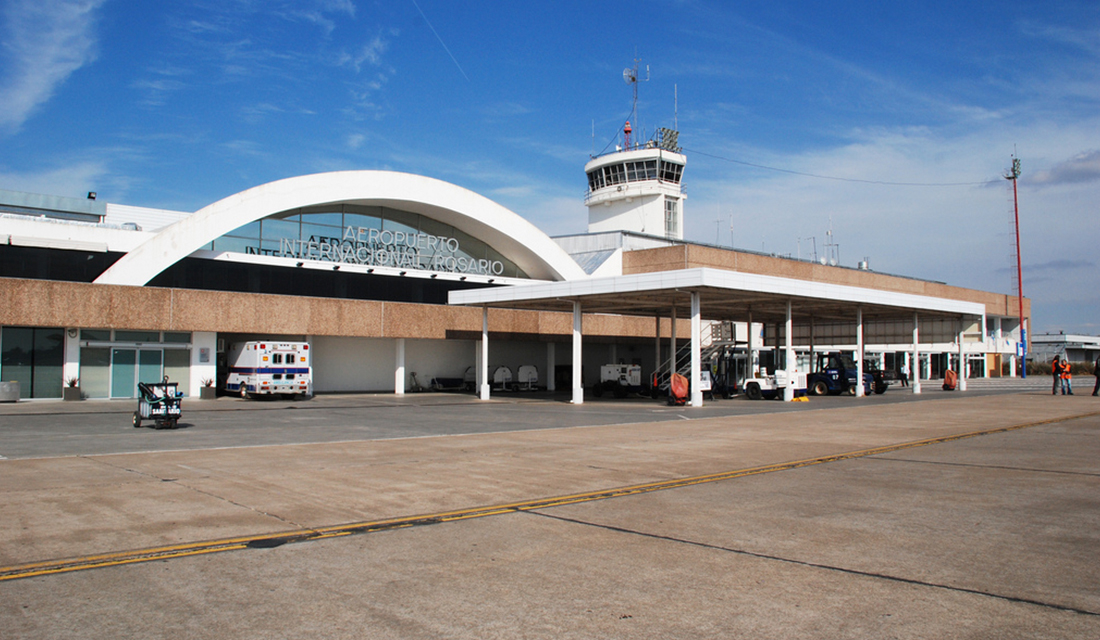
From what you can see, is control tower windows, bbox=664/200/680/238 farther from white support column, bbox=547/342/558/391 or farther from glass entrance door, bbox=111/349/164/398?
glass entrance door, bbox=111/349/164/398

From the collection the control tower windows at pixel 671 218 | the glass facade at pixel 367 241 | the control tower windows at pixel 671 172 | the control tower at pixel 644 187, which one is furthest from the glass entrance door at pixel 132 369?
the control tower windows at pixel 671 172

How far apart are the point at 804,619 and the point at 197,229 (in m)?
35.5

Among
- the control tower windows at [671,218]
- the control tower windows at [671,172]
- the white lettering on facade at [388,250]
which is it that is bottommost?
the white lettering on facade at [388,250]

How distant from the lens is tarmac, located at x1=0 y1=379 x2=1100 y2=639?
5648 mm

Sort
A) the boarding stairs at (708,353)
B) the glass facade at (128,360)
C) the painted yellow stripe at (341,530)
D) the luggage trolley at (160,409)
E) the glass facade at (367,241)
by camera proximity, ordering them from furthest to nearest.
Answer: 1. the glass facade at (367,241)
2. the boarding stairs at (708,353)
3. the glass facade at (128,360)
4. the luggage trolley at (160,409)
5. the painted yellow stripe at (341,530)

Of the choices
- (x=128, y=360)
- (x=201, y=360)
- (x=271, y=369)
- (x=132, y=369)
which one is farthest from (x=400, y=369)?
(x=128, y=360)

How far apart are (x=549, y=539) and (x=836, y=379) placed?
3567 centimetres

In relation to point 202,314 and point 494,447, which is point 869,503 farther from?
point 202,314

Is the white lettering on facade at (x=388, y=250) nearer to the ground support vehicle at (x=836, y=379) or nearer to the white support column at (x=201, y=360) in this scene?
the white support column at (x=201, y=360)

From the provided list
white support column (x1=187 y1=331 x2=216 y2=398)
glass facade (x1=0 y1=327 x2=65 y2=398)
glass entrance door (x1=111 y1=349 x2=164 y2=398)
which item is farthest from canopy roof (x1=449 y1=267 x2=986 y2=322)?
glass facade (x1=0 y1=327 x2=65 y2=398)

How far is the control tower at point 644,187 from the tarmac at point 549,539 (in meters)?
54.4

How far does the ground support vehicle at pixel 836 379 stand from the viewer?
40.7 meters

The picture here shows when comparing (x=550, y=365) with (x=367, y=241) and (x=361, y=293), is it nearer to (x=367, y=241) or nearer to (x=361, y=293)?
(x=361, y=293)

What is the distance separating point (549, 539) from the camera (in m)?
8.16
